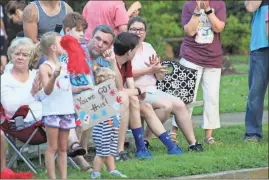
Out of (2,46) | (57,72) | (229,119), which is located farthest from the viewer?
(2,46)

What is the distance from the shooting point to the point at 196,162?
8.51 metres

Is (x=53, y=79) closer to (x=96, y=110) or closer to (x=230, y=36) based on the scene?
(x=96, y=110)

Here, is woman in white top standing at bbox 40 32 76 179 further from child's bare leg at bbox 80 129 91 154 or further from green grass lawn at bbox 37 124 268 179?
child's bare leg at bbox 80 129 91 154

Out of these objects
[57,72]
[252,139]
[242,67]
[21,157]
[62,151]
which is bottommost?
[242,67]

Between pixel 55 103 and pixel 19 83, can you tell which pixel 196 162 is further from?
pixel 19 83

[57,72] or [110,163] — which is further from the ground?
[57,72]

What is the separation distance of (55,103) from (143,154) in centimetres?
181

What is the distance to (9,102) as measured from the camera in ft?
27.0

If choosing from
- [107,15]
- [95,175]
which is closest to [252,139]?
[107,15]

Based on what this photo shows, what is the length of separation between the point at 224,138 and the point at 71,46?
13.0ft

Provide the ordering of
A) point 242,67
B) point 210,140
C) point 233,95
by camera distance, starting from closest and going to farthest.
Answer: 1. point 210,140
2. point 233,95
3. point 242,67

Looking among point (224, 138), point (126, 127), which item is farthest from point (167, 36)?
point (126, 127)

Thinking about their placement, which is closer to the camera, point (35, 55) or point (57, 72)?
point (57, 72)

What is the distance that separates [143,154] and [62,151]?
155 centimetres
